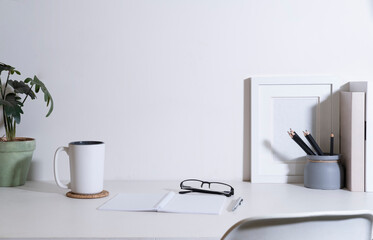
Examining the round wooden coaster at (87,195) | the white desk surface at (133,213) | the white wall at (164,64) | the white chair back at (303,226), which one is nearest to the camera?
the white chair back at (303,226)

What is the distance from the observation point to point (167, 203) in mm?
1293

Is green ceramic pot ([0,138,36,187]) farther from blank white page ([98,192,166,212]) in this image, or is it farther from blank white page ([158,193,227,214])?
blank white page ([158,193,227,214])

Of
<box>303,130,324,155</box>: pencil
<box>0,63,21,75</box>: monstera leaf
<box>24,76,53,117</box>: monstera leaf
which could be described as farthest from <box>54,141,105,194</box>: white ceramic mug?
<box>303,130,324,155</box>: pencil

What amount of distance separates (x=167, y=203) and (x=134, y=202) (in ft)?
0.28

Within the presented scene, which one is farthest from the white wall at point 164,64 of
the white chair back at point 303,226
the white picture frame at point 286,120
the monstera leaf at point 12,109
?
the white chair back at point 303,226

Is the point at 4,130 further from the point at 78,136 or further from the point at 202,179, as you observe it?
the point at 202,179

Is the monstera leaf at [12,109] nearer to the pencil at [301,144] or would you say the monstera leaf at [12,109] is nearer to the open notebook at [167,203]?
the open notebook at [167,203]

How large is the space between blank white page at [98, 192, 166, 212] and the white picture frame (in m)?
0.37

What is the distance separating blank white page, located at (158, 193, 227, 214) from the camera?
121cm

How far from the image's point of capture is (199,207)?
1.25 meters

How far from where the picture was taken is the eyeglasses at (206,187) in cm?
141

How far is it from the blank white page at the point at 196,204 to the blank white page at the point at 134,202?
0.04 m

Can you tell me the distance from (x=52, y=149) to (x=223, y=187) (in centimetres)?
57

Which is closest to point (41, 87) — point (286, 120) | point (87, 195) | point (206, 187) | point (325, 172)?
point (87, 195)
